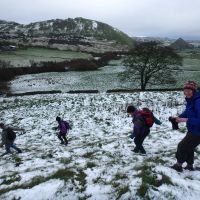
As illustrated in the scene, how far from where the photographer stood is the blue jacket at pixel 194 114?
26.9ft

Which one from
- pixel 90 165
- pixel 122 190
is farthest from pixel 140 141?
pixel 122 190

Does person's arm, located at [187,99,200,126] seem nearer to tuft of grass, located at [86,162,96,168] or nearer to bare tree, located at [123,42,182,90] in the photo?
tuft of grass, located at [86,162,96,168]

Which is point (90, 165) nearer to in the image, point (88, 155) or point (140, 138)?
point (88, 155)

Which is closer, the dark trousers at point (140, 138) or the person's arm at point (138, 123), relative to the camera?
the person's arm at point (138, 123)

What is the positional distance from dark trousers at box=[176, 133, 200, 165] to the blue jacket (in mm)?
202

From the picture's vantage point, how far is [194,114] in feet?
27.4

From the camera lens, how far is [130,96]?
35.4 meters

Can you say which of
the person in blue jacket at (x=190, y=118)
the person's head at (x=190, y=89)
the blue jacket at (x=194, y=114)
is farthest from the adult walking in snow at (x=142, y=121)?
the person's head at (x=190, y=89)

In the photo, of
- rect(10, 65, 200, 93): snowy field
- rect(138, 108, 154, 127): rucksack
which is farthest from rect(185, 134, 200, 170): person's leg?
rect(10, 65, 200, 93): snowy field

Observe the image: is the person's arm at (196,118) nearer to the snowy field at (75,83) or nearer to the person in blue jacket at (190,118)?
the person in blue jacket at (190,118)

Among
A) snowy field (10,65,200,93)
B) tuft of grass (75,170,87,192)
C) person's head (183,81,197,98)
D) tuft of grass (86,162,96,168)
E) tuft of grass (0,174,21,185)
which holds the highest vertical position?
person's head (183,81,197,98)

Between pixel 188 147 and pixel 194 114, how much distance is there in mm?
1129

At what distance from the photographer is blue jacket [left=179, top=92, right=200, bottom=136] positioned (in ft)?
26.9

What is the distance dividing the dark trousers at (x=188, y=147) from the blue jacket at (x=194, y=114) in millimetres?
202
